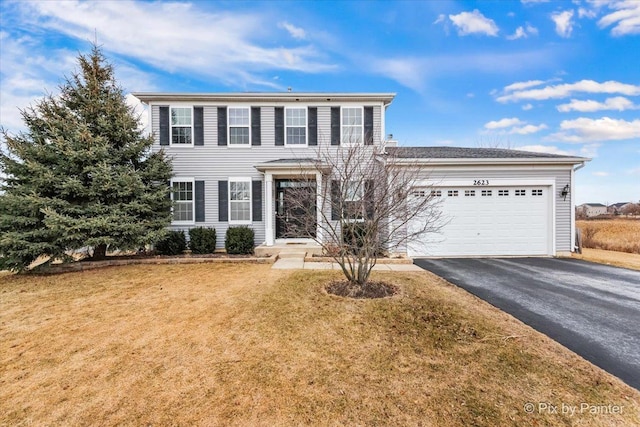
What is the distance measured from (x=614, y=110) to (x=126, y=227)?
27668mm

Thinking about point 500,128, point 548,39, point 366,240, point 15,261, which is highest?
point 548,39

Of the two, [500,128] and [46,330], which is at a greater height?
[500,128]

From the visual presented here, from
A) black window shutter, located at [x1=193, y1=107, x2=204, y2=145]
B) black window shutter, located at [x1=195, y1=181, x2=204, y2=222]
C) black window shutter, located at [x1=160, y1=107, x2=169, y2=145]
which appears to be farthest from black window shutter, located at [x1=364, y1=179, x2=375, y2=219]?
black window shutter, located at [x1=160, y1=107, x2=169, y2=145]

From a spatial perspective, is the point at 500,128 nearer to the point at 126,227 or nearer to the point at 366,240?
the point at 366,240

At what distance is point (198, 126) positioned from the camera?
1166cm

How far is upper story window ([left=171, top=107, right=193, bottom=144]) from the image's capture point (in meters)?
11.6

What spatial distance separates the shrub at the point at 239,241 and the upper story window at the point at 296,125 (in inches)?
166

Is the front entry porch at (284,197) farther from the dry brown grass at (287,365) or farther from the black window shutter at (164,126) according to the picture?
the dry brown grass at (287,365)

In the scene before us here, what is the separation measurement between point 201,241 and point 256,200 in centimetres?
266

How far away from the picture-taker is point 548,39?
481 inches

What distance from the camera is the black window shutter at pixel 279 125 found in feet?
38.3

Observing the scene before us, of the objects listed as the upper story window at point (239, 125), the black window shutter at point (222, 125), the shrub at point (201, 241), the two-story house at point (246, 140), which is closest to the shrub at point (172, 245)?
the shrub at point (201, 241)

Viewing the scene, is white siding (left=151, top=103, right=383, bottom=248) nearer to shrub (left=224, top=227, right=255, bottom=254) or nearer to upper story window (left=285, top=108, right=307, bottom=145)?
upper story window (left=285, top=108, right=307, bottom=145)

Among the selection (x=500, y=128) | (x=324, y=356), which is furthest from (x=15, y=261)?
(x=500, y=128)
